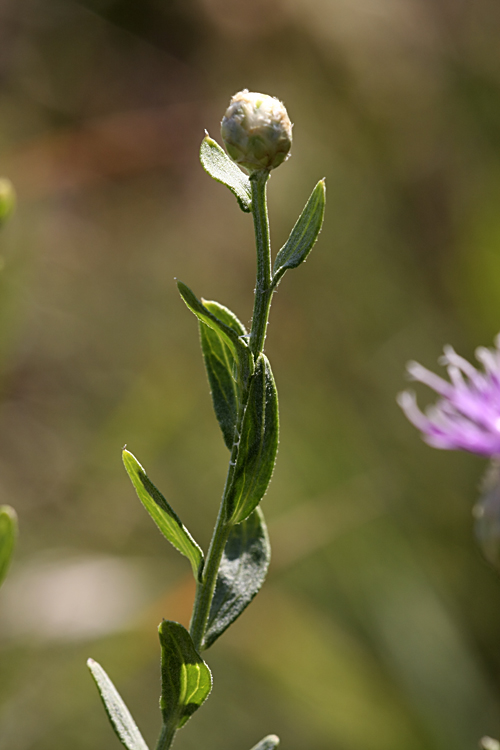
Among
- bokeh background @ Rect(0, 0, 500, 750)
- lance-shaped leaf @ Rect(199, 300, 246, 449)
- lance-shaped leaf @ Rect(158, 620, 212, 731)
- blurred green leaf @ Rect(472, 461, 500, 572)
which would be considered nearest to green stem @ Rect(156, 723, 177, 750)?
lance-shaped leaf @ Rect(158, 620, 212, 731)

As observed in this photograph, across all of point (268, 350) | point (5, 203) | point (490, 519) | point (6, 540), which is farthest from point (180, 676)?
point (268, 350)

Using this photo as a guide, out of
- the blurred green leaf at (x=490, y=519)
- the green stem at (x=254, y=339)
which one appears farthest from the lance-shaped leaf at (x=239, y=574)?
the blurred green leaf at (x=490, y=519)

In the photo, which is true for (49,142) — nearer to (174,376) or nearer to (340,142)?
(174,376)

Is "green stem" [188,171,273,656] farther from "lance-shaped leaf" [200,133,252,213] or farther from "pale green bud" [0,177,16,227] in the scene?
"pale green bud" [0,177,16,227]

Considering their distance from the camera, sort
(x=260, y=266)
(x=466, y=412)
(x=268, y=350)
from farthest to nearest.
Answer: (x=268, y=350) < (x=466, y=412) < (x=260, y=266)

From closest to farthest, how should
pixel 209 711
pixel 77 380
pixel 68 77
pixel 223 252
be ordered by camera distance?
pixel 209 711 < pixel 77 380 < pixel 223 252 < pixel 68 77

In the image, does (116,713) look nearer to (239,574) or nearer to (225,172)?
(239,574)

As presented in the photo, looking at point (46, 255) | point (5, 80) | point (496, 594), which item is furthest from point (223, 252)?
point (496, 594)

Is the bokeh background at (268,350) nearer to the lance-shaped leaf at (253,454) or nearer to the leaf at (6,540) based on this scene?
the leaf at (6,540)
